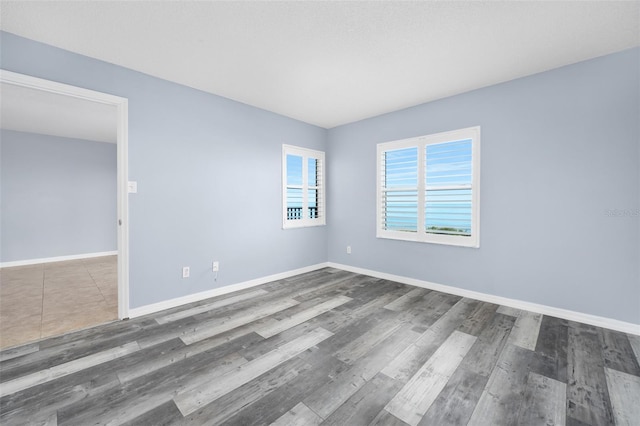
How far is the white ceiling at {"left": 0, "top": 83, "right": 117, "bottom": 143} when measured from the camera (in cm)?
365

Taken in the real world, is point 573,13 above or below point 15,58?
above

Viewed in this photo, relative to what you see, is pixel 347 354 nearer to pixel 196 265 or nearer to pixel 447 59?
pixel 196 265

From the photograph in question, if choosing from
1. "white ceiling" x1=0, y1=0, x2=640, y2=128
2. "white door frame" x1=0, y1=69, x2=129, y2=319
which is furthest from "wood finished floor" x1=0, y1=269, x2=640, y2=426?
"white ceiling" x1=0, y1=0, x2=640, y2=128

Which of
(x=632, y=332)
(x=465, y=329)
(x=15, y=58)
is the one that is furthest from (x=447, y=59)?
(x=15, y=58)

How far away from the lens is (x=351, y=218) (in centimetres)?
480

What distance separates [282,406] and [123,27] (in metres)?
3.12

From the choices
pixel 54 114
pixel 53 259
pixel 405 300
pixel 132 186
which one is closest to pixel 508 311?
pixel 405 300

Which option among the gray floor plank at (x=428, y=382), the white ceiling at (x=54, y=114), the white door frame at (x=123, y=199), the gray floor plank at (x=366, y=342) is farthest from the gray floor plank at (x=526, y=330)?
the white ceiling at (x=54, y=114)

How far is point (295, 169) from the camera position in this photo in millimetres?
4641

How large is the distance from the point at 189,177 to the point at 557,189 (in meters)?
4.24

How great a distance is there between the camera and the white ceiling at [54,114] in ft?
12.0

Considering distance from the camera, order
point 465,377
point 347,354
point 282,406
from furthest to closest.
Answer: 1. point 347,354
2. point 465,377
3. point 282,406

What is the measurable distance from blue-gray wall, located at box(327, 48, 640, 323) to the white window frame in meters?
1.90

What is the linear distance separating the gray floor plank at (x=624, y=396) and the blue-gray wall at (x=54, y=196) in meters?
8.54
